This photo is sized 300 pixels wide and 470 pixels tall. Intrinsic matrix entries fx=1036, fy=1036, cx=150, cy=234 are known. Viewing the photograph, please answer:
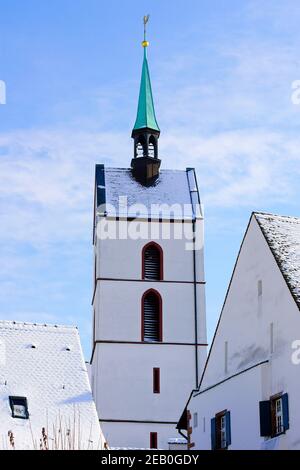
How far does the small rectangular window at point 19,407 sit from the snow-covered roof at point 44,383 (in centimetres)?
11

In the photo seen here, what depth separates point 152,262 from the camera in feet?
162

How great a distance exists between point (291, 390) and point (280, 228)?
200 inches

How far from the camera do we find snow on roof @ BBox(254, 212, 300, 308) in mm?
24438

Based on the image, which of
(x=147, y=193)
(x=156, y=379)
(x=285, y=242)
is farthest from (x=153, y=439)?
(x=285, y=242)

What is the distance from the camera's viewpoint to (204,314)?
48.1m

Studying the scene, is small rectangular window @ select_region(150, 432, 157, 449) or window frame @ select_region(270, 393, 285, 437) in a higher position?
small rectangular window @ select_region(150, 432, 157, 449)

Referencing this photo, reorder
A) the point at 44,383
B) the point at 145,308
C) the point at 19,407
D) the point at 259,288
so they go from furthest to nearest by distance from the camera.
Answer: the point at 145,308 → the point at 44,383 → the point at 19,407 → the point at 259,288

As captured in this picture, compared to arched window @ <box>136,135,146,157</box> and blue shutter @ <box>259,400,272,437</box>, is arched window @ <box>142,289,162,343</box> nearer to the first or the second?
arched window @ <box>136,135,146,157</box>

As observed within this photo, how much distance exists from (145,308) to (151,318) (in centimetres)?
55

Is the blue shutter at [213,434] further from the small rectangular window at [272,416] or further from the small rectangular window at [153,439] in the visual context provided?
the small rectangular window at [153,439]

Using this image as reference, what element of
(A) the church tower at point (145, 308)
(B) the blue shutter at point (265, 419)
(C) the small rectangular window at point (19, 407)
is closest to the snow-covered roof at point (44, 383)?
(C) the small rectangular window at point (19, 407)

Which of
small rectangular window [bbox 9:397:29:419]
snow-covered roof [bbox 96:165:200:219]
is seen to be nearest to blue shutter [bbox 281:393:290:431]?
small rectangular window [bbox 9:397:29:419]

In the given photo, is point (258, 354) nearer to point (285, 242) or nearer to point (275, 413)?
point (275, 413)
